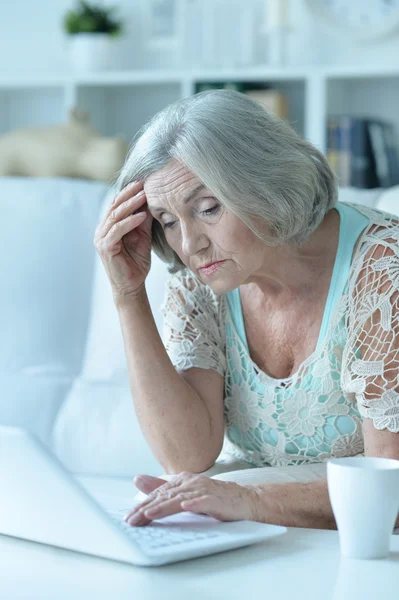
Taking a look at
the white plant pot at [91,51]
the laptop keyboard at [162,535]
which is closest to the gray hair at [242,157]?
the laptop keyboard at [162,535]

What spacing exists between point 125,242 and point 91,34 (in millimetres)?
2308

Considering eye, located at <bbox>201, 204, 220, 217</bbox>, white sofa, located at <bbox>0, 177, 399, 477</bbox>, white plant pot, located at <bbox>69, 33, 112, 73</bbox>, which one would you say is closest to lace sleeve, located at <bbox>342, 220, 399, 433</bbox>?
eye, located at <bbox>201, 204, 220, 217</bbox>

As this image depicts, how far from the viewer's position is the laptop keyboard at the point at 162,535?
92 cm

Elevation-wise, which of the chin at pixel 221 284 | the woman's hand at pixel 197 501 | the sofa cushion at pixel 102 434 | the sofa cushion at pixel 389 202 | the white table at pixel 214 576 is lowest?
the sofa cushion at pixel 102 434

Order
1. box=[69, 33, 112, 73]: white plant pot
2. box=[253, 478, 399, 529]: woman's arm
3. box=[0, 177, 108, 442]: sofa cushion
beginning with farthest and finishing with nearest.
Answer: box=[69, 33, 112, 73]: white plant pot
box=[0, 177, 108, 442]: sofa cushion
box=[253, 478, 399, 529]: woman's arm

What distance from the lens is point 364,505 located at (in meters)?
0.91

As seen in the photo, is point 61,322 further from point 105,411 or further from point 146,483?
point 146,483

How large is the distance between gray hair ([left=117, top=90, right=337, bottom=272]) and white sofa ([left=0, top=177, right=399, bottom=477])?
2.04ft

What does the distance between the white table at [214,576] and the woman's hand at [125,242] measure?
0.63 meters

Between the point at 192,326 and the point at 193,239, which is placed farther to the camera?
the point at 192,326

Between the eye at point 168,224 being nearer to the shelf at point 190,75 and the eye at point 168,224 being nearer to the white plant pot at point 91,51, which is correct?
the shelf at point 190,75

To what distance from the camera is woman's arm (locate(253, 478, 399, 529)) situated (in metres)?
1.11

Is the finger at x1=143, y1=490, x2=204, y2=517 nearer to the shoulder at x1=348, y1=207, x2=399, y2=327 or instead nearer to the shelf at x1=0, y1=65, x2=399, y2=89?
the shoulder at x1=348, y1=207, x2=399, y2=327

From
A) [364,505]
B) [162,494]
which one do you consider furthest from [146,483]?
[364,505]
